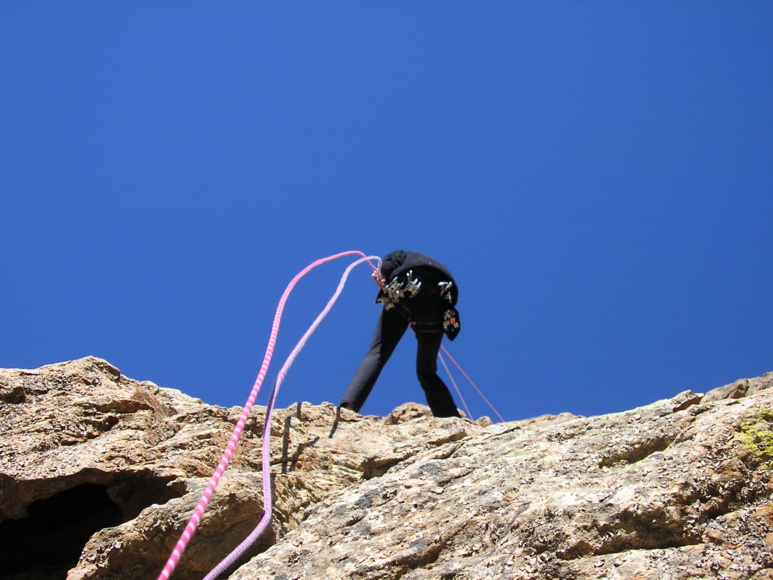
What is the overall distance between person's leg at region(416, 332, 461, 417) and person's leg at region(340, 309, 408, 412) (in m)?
0.25

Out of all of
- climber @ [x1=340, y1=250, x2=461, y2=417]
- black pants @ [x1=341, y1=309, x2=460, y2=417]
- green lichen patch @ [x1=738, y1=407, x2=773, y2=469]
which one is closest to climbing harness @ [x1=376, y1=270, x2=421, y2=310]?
climber @ [x1=340, y1=250, x2=461, y2=417]

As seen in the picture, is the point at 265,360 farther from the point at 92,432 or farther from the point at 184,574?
the point at 184,574

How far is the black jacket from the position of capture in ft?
20.5

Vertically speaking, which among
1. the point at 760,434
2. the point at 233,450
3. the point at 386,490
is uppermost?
the point at 233,450

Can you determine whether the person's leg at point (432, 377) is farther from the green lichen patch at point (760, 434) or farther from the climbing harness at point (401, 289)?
the green lichen patch at point (760, 434)

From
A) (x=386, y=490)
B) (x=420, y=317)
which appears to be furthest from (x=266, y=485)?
(x=420, y=317)

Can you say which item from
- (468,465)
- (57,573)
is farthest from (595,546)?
(57,573)

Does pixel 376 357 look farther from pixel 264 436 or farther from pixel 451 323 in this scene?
pixel 264 436

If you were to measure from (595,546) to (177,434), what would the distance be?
2.63 metres

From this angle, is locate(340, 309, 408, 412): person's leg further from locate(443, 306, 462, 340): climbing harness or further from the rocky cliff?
the rocky cliff

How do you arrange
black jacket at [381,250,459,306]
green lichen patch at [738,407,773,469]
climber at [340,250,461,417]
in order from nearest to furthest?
green lichen patch at [738,407,773,469]
climber at [340,250,461,417]
black jacket at [381,250,459,306]

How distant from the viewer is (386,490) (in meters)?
3.12

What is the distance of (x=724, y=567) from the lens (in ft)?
6.54

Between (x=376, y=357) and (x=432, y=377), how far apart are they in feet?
1.87
